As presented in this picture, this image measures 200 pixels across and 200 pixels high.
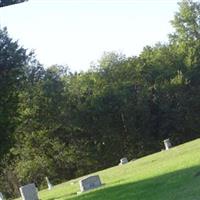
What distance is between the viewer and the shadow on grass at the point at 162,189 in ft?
43.4

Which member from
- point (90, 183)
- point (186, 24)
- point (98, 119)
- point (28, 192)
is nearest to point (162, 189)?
point (90, 183)

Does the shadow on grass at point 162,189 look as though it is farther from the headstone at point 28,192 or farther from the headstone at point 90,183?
the headstone at point 28,192

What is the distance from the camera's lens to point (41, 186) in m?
62.2

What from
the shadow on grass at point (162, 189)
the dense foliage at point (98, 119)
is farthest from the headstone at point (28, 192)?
the dense foliage at point (98, 119)

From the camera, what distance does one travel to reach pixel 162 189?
14945 millimetres

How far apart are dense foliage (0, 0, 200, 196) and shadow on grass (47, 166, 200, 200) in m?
44.0

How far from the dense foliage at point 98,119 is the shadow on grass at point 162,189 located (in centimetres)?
4399

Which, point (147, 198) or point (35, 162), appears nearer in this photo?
point (147, 198)

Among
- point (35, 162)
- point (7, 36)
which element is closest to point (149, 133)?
point (35, 162)

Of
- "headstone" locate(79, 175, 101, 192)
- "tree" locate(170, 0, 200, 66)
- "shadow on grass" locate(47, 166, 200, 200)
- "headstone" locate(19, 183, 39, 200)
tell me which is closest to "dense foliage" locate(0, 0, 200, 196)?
"tree" locate(170, 0, 200, 66)

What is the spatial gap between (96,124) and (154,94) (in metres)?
6.65

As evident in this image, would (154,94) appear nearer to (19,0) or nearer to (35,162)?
(35,162)

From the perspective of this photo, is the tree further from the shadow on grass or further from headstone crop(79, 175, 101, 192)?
the shadow on grass

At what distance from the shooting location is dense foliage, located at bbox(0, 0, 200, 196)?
62594 mm
